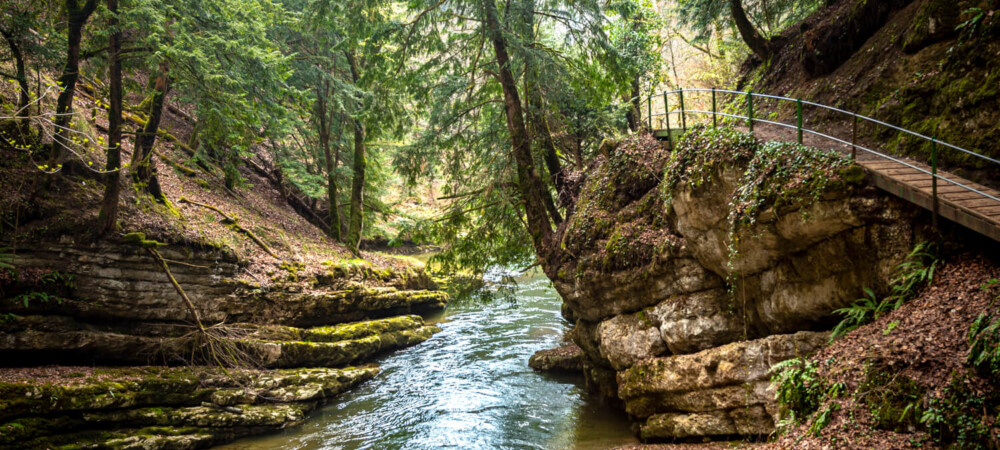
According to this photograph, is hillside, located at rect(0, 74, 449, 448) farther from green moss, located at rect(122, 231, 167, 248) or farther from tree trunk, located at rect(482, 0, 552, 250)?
tree trunk, located at rect(482, 0, 552, 250)

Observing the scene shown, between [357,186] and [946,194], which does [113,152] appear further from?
[946,194]

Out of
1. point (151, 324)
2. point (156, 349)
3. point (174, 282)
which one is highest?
point (174, 282)

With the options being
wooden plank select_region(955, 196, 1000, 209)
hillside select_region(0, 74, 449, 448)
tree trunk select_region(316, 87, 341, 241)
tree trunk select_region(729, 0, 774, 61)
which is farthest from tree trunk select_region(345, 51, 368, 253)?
wooden plank select_region(955, 196, 1000, 209)

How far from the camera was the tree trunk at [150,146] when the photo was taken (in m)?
11.4

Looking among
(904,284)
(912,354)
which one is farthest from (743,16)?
(912,354)

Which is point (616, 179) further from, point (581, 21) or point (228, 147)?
point (228, 147)

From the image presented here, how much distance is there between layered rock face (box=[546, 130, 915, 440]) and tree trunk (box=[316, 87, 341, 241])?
13.7 meters

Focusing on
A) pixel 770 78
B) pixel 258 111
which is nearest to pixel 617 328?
pixel 770 78

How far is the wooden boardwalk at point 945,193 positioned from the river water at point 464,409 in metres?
5.76

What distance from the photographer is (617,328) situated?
9773 mm

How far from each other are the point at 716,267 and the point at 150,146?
14.2 m

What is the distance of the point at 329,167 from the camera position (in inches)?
830

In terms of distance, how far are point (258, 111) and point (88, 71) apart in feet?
20.4

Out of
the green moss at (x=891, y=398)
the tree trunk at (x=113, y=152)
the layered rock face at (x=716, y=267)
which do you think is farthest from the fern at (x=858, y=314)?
the tree trunk at (x=113, y=152)
